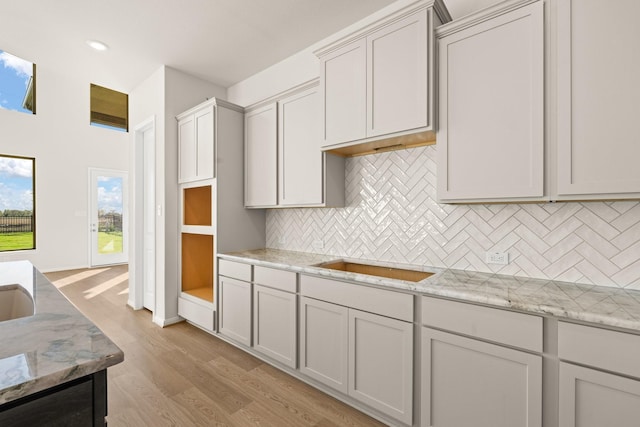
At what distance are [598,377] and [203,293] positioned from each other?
346 cm

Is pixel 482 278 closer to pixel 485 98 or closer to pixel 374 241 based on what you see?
pixel 374 241

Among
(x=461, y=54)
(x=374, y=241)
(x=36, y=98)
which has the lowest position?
(x=374, y=241)

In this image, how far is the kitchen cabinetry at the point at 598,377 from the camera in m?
1.21

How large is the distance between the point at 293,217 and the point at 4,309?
2.28 meters

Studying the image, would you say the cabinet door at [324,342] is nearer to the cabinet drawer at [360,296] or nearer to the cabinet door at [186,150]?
the cabinet drawer at [360,296]

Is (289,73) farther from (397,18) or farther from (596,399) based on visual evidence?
(596,399)

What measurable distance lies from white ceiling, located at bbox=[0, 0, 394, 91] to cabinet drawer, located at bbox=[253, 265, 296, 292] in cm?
219

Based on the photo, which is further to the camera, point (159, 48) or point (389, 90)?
point (159, 48)

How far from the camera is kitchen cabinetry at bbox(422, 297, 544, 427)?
142cm

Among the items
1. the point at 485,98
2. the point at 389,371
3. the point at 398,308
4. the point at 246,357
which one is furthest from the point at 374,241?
the point at 246,357

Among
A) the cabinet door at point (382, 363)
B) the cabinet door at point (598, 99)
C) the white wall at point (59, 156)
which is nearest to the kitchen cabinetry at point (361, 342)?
the cabinet door at point (382, 363)

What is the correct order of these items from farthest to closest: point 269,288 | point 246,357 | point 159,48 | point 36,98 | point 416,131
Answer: point 36,98 < point 159,48 < point 246,357 < point 269,288 < point 416,131

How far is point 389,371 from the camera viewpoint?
1879 mm

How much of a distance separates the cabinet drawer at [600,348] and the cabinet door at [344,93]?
63.0 inches
